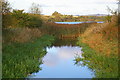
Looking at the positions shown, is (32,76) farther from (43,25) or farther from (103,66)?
(43,25)

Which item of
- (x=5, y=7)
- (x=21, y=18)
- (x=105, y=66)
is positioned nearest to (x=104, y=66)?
(x=105, y=66)

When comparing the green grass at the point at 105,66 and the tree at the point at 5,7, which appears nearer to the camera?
the green grass at the point at 105,66

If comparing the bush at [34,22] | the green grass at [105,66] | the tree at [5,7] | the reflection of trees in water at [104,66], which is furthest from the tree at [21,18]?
the green grass at [105,66]

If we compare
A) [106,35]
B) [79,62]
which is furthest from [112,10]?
[79,62]

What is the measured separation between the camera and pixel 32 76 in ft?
33.1

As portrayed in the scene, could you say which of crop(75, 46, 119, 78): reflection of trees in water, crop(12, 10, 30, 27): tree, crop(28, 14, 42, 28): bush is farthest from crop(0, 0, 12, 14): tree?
crop(28, 14, 42, 28): bush

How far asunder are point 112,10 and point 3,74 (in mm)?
10943

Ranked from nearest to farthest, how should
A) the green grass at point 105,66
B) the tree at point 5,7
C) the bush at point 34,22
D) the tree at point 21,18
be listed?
the green grass at point 105,66, the tree at point 5,7, the tree at point 21,18, the bush at point 34,22

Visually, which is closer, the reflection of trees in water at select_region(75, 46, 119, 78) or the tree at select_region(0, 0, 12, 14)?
the reflection of trees in water at select_region(75, 46, 119, 78)

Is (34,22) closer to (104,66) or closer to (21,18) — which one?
(21,18)

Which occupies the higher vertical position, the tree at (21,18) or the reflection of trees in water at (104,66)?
the tree at (21,18)

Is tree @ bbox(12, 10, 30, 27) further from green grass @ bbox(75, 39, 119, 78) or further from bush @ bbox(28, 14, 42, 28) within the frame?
green grass @ bbox(75, 39, 119, 78)

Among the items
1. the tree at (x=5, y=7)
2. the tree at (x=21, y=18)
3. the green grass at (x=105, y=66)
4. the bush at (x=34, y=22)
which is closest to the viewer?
the green grass at (x=105, y=66)

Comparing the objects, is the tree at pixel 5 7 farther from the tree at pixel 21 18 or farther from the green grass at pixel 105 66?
the tree at pixel 21 18
